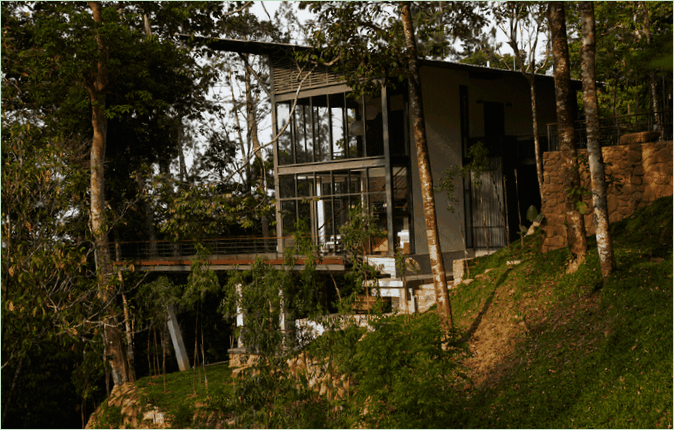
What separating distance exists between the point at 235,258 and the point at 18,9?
11.0m

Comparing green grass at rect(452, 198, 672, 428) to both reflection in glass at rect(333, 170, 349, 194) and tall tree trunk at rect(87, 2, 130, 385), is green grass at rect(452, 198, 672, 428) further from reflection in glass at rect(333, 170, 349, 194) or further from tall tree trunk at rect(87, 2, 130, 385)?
tall tree trunk at rect(87, 2, 130, 385)

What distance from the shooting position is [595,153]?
30.7ft

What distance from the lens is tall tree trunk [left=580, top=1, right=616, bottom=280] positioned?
9289mm

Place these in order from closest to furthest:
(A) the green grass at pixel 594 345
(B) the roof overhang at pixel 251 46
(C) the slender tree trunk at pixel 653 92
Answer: (A) the green grass at pixel 594 345, (C) the slender tree trunk at pixel 653 92, (B) the roof overhang at pixel 251 46

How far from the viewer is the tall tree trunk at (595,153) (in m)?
9.29

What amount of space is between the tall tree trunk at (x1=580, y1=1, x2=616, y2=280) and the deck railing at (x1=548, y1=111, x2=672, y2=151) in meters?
2.89

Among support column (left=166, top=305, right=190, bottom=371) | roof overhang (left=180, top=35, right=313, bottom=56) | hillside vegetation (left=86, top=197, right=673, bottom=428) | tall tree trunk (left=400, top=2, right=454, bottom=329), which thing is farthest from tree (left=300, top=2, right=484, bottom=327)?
support column (left=166, top=305, right=190, bottom=371)

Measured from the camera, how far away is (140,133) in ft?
71.1

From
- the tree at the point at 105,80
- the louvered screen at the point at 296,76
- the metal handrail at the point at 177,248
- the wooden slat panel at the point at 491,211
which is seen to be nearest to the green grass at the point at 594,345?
the wooden slat panel at the point at 491,211

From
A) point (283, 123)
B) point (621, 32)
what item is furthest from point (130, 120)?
point (621, 32)

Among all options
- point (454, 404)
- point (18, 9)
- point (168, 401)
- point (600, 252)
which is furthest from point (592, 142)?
point (18, 9)

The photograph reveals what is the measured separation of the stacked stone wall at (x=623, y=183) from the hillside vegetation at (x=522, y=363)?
2.00 ft

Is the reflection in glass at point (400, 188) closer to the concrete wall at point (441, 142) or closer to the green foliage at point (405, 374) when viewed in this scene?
the concrete wall at point (441, 142)

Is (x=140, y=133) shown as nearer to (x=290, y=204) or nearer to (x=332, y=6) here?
(x=290, y=204)
